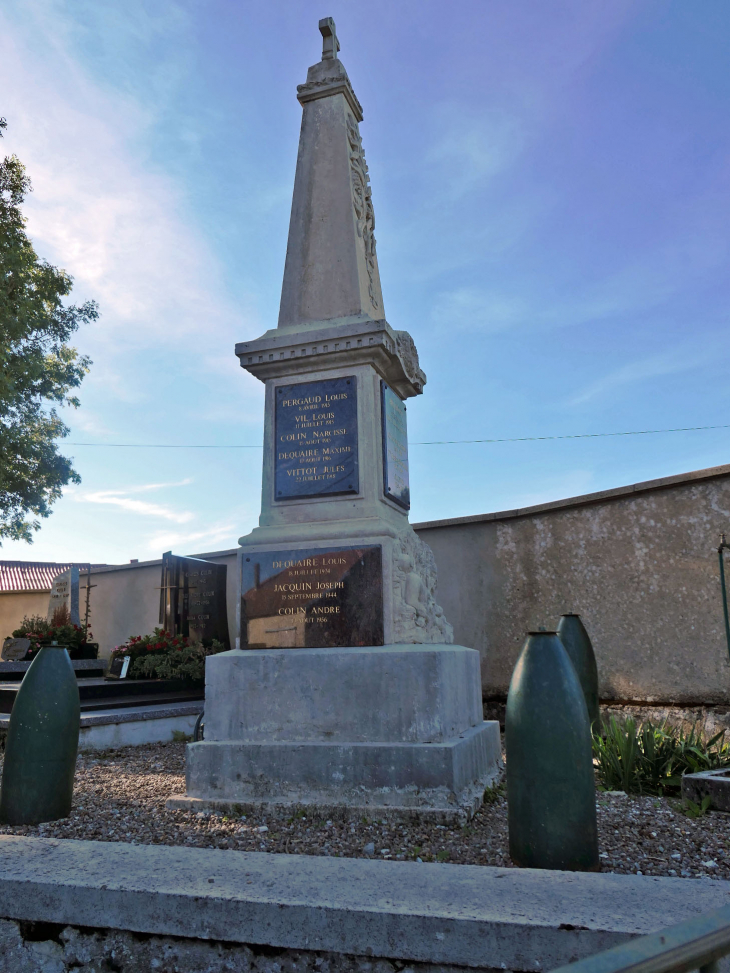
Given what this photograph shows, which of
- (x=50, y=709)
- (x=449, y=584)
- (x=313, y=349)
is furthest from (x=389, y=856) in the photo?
(x=449, y=584)

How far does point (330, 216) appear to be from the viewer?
18.7 feet

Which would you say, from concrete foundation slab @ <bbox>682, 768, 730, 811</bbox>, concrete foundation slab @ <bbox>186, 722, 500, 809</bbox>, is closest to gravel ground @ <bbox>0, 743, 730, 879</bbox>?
concrete foundation slab @ <bbox>682, 768, 730, 811</bbox>

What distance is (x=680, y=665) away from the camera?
6348 mm

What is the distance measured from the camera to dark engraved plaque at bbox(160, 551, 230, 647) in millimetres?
10773

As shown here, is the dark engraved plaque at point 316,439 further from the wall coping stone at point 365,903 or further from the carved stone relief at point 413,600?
the wall coping stone at point 365,903

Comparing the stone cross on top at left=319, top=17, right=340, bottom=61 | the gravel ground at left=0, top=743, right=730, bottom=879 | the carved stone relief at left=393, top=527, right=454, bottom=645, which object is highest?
the stone cross on top at left=319, top=17, right=340, bottom=61

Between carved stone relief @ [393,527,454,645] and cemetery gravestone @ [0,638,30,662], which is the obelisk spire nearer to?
carved stone relief @ [393,527,454,645]

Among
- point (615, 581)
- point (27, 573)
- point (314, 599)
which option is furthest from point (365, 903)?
→ point (27, 573)

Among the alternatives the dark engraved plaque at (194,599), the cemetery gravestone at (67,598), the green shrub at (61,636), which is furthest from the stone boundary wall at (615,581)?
the cemetery gravestone at (67,598)

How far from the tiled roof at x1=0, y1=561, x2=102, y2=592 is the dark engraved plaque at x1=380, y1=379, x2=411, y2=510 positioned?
2799 cm

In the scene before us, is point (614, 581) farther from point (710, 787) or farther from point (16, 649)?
point (16, 649)

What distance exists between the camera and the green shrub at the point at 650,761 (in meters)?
4.33

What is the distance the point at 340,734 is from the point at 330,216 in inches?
164

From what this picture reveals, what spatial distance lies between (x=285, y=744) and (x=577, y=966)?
3.58 metres
